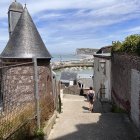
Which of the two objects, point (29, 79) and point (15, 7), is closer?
point (29, 79)

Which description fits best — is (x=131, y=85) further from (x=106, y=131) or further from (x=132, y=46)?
(x=106, y=131)

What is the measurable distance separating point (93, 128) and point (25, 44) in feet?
24.5

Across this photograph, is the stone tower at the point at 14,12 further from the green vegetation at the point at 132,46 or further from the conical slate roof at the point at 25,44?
the green vegetation at the point at 132,46

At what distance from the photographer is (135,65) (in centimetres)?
1232

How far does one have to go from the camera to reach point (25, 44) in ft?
58.6

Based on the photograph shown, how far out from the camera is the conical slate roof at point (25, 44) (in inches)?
699

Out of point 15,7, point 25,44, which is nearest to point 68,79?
point 15,7

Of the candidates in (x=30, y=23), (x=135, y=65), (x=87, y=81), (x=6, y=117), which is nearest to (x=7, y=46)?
(x=30, y=23)

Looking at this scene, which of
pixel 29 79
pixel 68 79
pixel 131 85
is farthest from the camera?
pixel 68 79

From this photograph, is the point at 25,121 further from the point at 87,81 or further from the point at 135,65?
the point at 87,81

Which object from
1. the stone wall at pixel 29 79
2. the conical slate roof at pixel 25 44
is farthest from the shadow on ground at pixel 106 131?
the conical slate roof at pixel 25 44

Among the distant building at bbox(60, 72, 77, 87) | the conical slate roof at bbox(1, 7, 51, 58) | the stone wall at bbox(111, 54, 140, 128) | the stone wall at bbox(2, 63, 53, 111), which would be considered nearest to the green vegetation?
the stone wall at bbox(111, 54, 140, 128)

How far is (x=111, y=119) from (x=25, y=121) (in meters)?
5.73

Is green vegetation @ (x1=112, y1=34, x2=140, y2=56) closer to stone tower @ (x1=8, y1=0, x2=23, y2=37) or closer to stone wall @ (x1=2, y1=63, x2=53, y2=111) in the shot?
stone wall @ (x1=2, y1=63, x2=53, y2=111)
